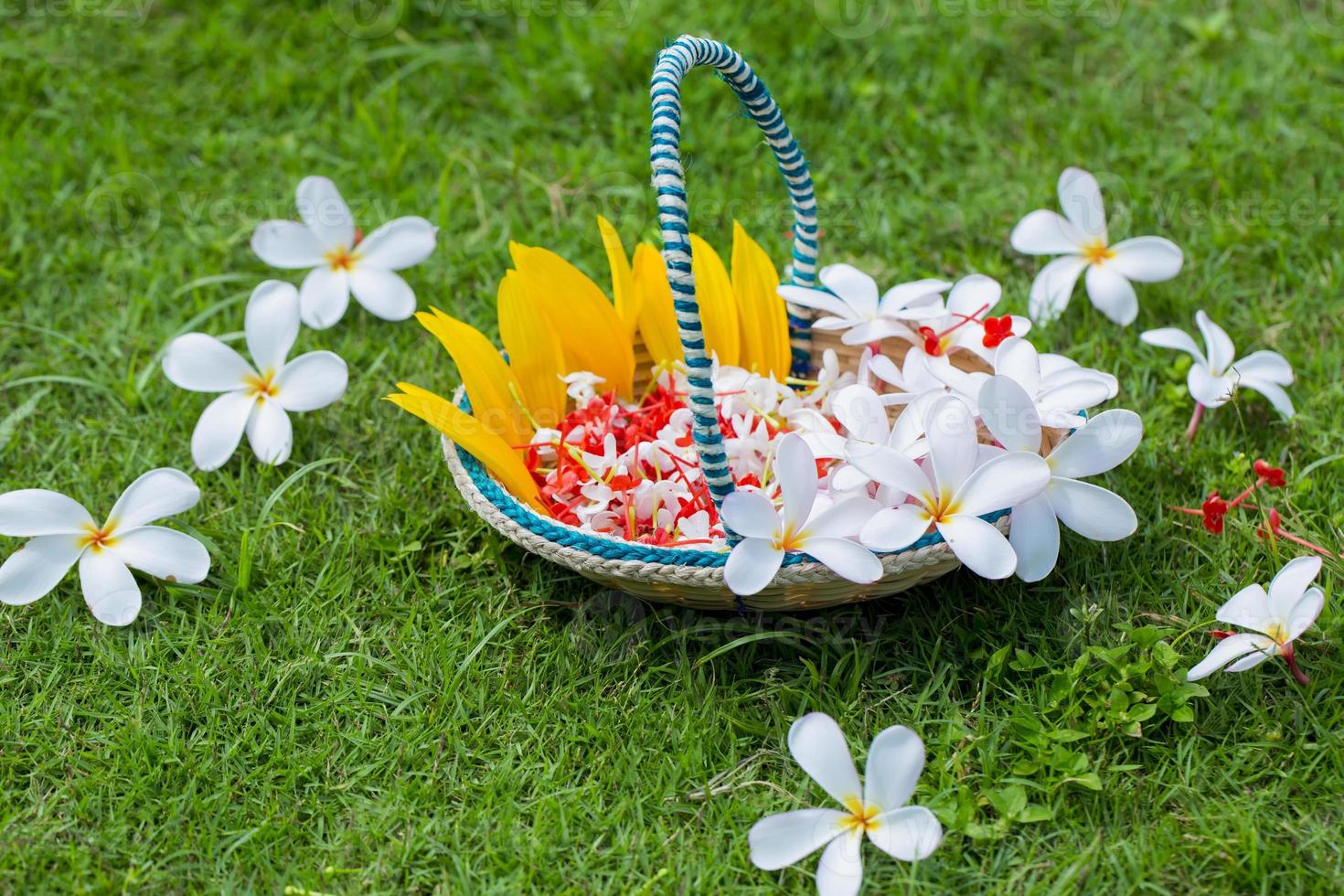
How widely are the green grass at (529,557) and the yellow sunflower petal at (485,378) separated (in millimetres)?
160

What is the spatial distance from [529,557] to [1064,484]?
2.19ft

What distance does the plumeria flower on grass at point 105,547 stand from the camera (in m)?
1.58

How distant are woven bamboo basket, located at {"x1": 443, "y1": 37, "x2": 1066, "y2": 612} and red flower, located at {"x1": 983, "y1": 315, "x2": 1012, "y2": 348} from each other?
16 centimetres

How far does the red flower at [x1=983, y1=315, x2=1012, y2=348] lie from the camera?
1632 millimetres

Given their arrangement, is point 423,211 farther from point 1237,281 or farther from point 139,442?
point 1237,281

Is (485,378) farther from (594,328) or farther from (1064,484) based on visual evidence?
(1064,484)

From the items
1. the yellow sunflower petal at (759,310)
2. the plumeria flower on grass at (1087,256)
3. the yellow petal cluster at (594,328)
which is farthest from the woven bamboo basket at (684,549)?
the plumeria flower on grass at (1087,256)

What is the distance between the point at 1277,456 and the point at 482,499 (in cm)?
106

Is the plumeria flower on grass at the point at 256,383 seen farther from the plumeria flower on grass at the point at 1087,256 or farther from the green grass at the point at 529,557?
the plumeria flower on grass at the point at 1087,256

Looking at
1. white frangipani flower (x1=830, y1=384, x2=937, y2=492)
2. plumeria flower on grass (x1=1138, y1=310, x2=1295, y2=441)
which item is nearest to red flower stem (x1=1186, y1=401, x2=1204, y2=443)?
plumeria flower on grass (x1=1138, y1=310, x2=1295, y2=441)


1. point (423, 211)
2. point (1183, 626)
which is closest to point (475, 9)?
point (423, 211)

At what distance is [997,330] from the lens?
1.63 metres

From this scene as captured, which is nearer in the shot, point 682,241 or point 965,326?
point 682,241

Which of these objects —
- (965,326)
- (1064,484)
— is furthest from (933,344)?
(1064,484)
